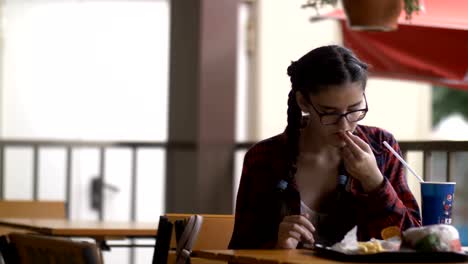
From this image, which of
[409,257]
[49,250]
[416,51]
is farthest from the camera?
[416,51]

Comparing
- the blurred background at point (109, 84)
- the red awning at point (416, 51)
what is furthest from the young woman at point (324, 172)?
the blurred background at point (109, 84)

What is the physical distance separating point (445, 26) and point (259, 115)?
4.17 m

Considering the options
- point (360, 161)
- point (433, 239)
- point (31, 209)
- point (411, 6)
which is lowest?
point (31, 209)

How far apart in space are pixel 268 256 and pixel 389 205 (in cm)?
50

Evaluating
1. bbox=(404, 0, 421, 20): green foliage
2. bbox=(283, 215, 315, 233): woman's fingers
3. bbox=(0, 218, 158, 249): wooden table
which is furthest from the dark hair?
bbox=(404, 0, 421, 20): green foliage

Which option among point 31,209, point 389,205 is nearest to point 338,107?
point 389,205

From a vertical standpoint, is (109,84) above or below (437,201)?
above

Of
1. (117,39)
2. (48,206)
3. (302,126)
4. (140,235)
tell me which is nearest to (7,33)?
(117,39)

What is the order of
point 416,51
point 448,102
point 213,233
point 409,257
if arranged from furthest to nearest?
point 448,102
point 416,51
point 213,233
point 409,257

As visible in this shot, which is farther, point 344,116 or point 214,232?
point 214,232

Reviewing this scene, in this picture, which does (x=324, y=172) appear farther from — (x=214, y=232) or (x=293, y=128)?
(x=214, y=232)

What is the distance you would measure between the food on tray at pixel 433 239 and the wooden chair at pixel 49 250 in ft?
2.07

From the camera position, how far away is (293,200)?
3.14 m

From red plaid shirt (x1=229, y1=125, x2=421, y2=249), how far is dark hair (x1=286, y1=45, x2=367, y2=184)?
3 cm
